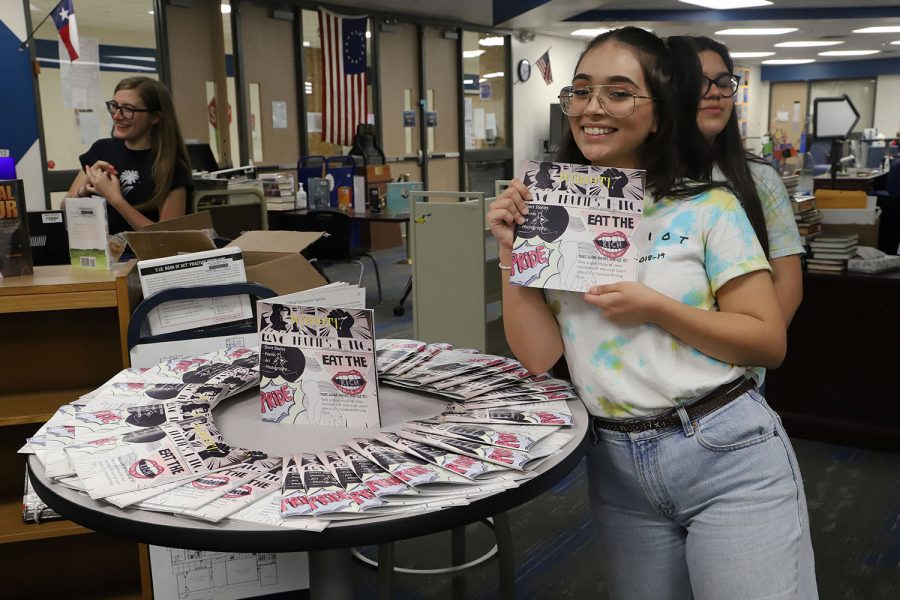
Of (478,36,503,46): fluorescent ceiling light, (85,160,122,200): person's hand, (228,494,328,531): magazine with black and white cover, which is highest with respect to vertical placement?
(478,36,503,46): fluorescent ceiling light

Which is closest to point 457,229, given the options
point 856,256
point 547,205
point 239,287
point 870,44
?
point 856,256

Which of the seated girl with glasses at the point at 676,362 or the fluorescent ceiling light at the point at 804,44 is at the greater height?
the fluorescent ceiling light at the point at 804,44

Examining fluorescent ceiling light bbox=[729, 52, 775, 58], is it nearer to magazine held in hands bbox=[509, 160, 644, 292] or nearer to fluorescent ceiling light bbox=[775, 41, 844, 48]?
fluorescent ceiling light bbox=[775, 41, 844, 48]

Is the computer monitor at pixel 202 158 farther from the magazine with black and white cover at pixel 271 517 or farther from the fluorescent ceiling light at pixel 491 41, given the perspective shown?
the magazine with black and white cover at pixel 271 517

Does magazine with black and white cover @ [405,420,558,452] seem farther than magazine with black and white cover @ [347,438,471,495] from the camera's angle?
Yes

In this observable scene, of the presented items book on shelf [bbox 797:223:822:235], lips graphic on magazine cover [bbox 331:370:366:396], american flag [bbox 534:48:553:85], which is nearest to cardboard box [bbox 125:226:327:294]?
lips graphic on magazine cover [bbox 331:370:366:396]

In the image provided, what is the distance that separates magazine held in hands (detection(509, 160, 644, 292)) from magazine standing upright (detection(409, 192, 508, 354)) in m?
3.12

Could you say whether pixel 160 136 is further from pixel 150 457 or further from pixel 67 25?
pixel 67 25

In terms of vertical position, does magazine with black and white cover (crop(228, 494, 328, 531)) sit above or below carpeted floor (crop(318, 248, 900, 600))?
above

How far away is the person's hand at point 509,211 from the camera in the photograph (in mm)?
1384

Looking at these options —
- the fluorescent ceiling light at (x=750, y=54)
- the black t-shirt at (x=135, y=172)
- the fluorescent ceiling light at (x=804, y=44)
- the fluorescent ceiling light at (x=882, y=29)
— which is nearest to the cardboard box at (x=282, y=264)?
the black t-shirt at (x=135, y=172)

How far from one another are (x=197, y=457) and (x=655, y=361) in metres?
0.75

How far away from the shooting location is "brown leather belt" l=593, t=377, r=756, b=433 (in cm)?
131

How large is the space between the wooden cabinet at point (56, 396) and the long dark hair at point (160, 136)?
1.02 m
